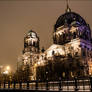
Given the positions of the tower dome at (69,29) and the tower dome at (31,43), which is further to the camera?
the tower dome at (31,43)

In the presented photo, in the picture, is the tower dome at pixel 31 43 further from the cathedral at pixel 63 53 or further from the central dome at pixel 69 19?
the central dome at pixel 69 19

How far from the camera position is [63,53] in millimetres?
62844

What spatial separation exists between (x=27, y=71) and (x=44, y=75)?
14.2m

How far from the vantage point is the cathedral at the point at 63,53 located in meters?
54.6

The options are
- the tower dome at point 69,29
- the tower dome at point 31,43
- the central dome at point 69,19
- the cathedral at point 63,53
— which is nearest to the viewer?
the cathedral at point 63,53

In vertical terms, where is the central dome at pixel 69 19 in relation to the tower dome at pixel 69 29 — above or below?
above

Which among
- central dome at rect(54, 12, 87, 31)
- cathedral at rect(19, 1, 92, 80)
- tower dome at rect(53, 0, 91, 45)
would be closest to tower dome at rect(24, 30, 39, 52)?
cathedral at rect(19, 1, 92, 80)

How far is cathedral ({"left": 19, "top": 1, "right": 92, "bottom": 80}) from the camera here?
179 feet

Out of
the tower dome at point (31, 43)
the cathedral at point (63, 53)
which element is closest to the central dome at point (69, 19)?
the cathedral at point (63, 53)

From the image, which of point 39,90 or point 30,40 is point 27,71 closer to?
point 30,40

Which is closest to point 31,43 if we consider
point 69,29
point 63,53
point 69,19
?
point 69,29

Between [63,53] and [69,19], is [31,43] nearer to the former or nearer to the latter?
[63,53]

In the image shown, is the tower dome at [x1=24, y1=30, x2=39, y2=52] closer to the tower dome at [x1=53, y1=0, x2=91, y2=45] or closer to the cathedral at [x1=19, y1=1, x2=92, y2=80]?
the cathedral at [x1=19, y1=1, x2=92, y2=80]

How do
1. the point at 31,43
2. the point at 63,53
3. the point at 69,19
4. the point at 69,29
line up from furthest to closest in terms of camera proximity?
the point at 31,43
the point at 69,19
the point at 69,29
the point at 63,53
